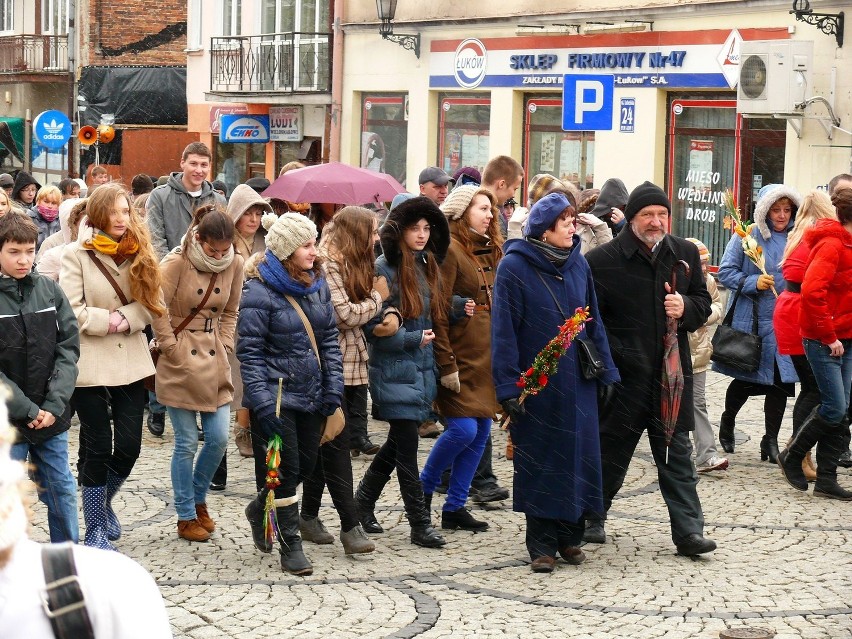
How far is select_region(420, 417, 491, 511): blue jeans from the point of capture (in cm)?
833

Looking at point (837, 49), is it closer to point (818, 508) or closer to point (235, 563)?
point (818, 508)

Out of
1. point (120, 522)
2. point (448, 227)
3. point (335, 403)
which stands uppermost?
point (448, 227)

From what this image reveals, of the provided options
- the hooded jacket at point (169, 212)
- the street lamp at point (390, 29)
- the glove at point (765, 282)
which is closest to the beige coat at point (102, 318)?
the hooded jacket at point (169, 212)

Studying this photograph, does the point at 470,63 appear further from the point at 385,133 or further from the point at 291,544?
the point at 291,544

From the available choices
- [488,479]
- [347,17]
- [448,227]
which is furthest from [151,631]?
[347,17]

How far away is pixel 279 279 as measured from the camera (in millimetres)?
7465

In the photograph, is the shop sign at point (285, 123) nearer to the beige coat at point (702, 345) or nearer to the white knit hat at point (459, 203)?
the beige coat at point (702, 345)

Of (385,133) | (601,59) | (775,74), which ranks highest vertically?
(601,59)

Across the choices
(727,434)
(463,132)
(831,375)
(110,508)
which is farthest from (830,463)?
(463,132)

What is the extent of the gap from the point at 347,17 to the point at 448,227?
23344 mm

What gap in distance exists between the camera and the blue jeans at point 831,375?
30.8 ft

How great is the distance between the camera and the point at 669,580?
738cm

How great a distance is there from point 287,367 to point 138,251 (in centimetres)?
108

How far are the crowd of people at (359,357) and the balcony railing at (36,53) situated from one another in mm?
39019
